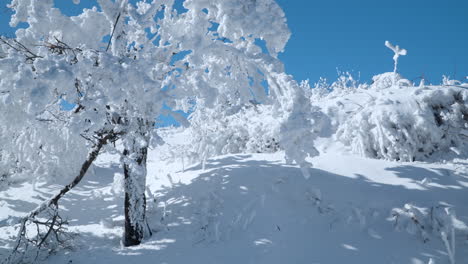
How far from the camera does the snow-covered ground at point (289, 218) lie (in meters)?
4.69

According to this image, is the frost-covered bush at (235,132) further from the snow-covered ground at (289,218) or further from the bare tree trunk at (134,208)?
the bare tree trunk at (134,208)

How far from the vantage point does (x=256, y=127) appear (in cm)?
1359

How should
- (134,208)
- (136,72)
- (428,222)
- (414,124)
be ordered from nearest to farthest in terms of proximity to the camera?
(136,72)
(428,222)
(134,208)
(414,124)

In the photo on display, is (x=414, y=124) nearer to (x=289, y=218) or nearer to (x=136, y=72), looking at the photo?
(x=289, y=218)

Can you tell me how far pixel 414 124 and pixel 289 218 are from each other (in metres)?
6.39

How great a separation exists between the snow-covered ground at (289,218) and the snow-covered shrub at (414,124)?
7.72ft

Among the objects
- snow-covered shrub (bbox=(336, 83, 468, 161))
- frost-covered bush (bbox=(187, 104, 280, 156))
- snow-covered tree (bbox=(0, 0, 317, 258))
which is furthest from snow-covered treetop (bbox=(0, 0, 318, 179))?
frost-covered bush (bbox=(187, 104, 280, 156))

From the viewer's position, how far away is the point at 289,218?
5.38 metres

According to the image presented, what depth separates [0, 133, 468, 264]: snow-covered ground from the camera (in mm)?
4691

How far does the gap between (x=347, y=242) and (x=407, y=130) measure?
6.05 metres

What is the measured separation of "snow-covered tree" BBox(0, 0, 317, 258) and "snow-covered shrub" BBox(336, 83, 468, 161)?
240 inches

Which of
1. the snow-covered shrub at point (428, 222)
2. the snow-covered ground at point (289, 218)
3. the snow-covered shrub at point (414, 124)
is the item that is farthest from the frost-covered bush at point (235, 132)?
the snow-covered shrub at point (428, 222)

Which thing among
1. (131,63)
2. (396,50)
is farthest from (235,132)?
(131,63)

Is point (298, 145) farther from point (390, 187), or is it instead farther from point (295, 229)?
point (390, 187)
